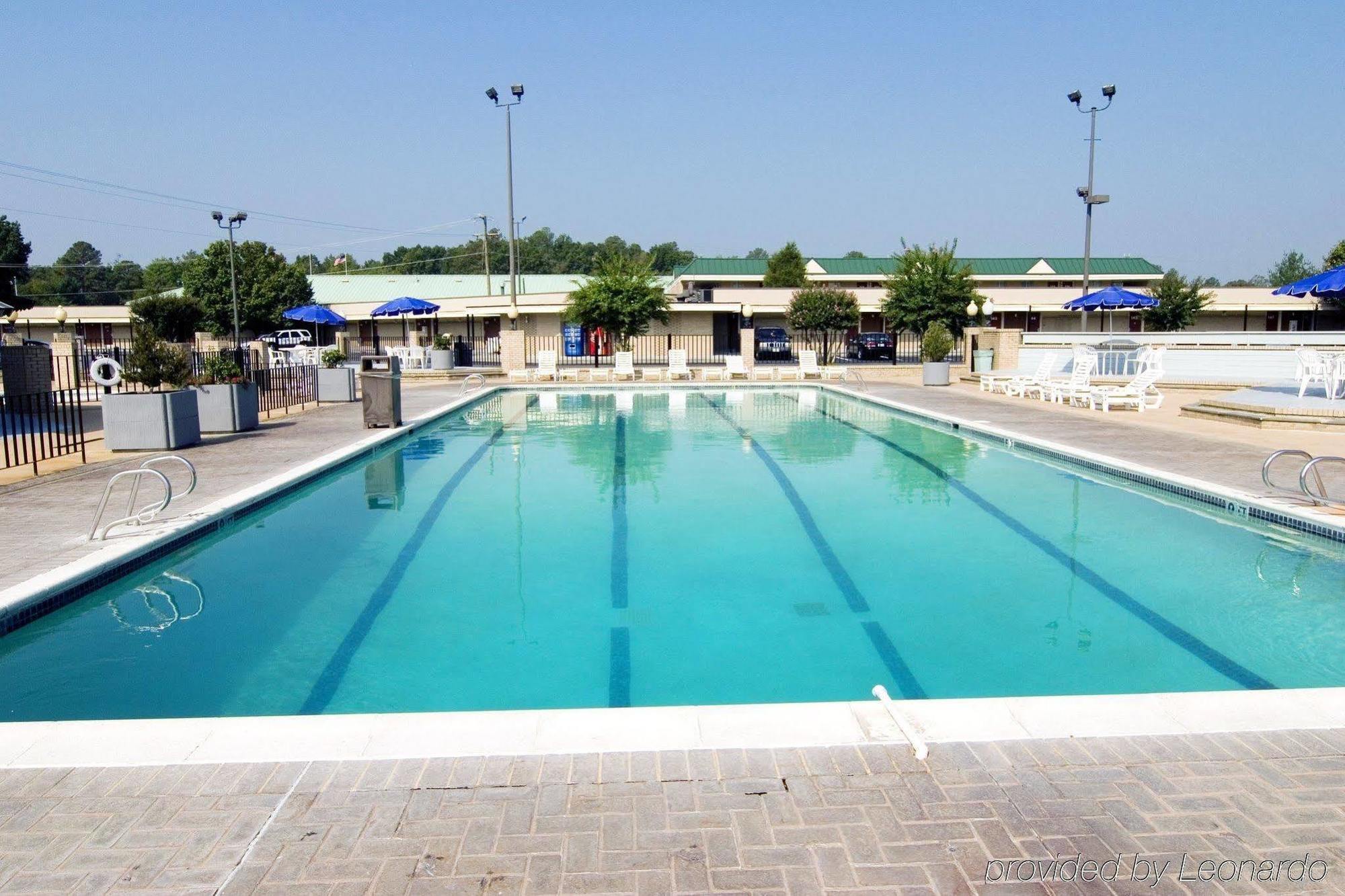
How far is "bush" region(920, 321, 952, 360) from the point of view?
82.7 ft

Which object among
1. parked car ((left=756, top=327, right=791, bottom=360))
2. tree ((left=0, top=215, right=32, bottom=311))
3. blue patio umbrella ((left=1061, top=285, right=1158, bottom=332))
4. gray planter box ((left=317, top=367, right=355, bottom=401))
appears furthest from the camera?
tree ((left=0, top=215, right=32, bottom=311))

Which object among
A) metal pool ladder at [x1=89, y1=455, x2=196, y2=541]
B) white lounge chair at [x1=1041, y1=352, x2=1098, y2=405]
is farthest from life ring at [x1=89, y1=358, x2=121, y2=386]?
white lounge chair at [x1=1041, y1=352, x2=1098, y2=405]

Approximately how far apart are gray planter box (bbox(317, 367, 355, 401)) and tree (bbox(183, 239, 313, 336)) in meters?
32.9

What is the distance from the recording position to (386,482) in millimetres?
11039

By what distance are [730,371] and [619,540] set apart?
63.0 feet

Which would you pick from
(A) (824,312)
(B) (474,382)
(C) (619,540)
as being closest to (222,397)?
(C) (619,540)

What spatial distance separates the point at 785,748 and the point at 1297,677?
344cm

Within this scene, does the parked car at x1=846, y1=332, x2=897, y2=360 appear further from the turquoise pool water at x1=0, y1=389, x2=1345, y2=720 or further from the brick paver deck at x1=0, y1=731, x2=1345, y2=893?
the brick paver deck at x1=0, y1=731, x2=1345, y2=893

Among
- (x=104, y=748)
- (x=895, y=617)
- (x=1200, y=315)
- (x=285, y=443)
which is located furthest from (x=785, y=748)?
(x=1200, y=315)

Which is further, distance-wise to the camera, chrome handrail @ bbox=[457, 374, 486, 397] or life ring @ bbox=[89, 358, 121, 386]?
chrome handrail @ bbox=[457, 374, 486, 397]

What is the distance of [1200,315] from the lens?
45312 millimetres

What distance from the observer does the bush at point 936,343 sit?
2520 centimetres

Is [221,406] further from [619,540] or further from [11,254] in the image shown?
[11,254]

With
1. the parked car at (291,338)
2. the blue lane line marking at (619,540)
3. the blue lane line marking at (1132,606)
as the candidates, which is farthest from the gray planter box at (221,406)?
the parked car at (291,338)
